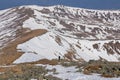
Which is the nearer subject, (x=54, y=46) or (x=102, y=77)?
(x=102, y=77)

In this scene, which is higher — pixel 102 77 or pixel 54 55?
pixel 54 55

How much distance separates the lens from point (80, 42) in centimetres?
18212

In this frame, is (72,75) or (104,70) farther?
(104,70)

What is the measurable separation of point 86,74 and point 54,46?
95.9 metres

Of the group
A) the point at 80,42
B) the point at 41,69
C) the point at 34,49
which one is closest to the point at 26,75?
the point at 41,69

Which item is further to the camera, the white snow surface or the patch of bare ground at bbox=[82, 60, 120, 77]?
the patch of bare ground at bbox=[82, 60, 120, 77]

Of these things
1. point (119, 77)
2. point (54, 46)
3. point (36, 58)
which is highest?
point (54, 46)

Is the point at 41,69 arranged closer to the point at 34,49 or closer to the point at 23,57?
the point at 23,57

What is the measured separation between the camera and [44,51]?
124 m

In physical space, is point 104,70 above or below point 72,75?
above

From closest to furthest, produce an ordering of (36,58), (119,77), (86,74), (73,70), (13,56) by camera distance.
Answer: (119,77), (86,74), (73,70), (36,58), (13,56)

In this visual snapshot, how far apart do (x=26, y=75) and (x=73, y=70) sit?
6.45 metres

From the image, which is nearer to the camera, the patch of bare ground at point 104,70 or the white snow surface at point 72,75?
the white snow surface at point 72,75

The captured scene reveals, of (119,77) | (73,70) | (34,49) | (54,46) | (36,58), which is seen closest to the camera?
(119,77)
